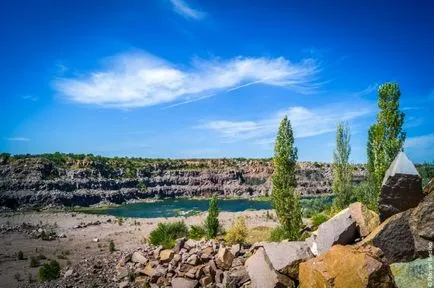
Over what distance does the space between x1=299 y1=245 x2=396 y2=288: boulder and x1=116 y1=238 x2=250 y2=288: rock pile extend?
466cm

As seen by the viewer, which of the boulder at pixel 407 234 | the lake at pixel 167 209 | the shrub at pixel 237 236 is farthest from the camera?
the lake at pixel 167 209

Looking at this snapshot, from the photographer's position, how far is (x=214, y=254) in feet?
63.8

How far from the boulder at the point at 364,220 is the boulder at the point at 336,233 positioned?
0.81 ft

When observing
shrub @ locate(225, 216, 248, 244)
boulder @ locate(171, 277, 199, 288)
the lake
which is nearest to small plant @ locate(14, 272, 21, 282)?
boulder @ locate(171, 277, 199, 288)

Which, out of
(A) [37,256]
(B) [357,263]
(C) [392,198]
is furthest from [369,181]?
(A) [37,256]

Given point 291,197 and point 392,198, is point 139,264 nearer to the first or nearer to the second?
point 291,197

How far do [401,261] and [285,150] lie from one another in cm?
1153

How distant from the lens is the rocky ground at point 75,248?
22.3m

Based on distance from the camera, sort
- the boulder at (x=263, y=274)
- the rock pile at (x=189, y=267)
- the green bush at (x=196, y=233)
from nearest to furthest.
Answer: the boulder at (x=263, y=274)
the rock pile at (x=189, y=267)
the green bush at (x=196, y=233)

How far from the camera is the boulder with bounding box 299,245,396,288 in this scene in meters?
10.4

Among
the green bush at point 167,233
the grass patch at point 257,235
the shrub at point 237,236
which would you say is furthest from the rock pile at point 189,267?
the grass patch at point 257,235

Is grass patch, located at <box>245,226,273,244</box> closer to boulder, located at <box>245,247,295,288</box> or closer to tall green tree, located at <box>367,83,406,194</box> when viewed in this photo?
tall green tree, located at <box>367,83,406,194</box>

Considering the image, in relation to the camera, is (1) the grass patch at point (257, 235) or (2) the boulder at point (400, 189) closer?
(2) the boulder at point (400, 189)

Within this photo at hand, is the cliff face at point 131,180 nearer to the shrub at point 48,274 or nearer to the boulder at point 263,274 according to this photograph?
the shrub at point 48,274
